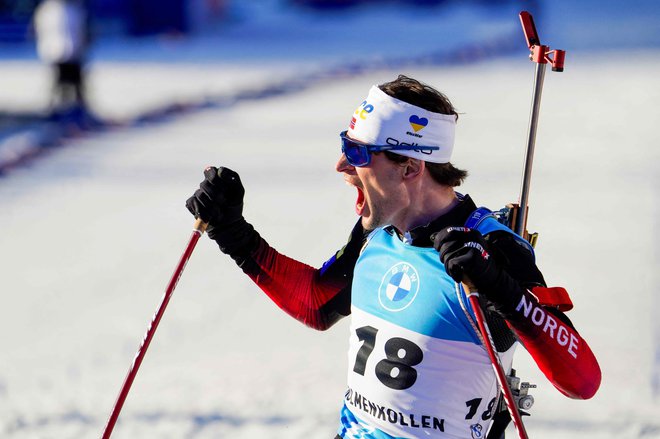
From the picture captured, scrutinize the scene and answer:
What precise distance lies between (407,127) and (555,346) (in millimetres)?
792

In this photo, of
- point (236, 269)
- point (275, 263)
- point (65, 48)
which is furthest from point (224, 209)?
point (65, 48)

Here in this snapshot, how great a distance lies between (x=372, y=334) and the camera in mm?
3307

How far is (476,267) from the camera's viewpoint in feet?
9.25

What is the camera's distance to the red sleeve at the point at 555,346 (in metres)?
2.91

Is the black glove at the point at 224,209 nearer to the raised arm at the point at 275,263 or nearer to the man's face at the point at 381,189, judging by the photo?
the raised arm at the point at 275,263

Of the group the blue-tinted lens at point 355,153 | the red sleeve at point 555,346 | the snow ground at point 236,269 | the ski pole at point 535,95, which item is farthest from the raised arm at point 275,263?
the snow ground at point 236,269

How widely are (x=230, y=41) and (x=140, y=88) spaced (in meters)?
8.78

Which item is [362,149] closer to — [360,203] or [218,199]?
[360,203]

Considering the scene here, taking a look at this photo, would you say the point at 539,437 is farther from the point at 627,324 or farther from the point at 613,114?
the point at 613,114

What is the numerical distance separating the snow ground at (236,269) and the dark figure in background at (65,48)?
0.74m

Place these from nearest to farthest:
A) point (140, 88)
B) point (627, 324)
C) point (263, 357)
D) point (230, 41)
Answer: point (263, 357), point (627, 324), point (140, 88), point (230, 41)

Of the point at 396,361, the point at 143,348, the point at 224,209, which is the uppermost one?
the point at 224,209

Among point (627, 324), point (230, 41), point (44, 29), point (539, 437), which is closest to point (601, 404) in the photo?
point (539, 437)

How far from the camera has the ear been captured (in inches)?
128
